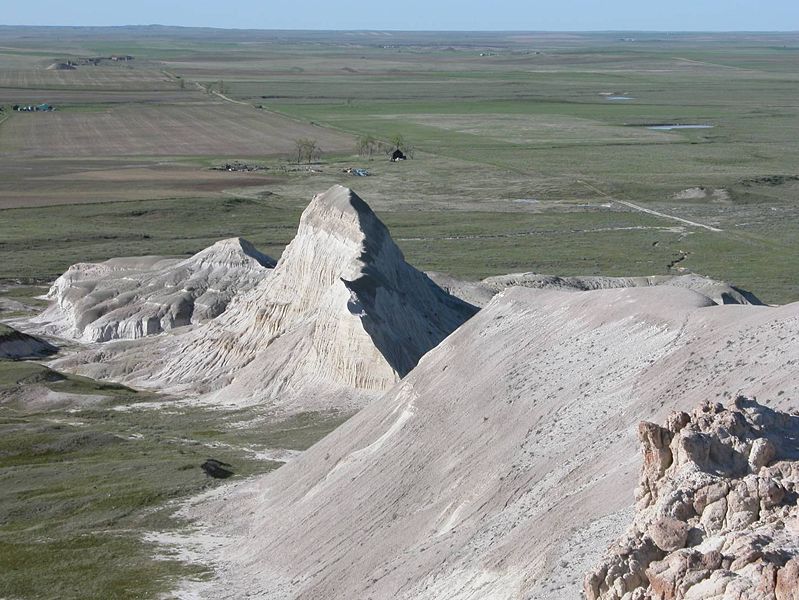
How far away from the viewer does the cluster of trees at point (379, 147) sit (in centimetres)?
15075

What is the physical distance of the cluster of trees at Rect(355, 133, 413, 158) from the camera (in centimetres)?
15075

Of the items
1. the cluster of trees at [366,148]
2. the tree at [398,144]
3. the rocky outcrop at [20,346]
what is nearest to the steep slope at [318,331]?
the rocky outcrop at [20,346]

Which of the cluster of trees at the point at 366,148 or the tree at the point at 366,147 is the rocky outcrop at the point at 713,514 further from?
the tree at the point at 366,147

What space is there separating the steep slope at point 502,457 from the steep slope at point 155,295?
28.6 m

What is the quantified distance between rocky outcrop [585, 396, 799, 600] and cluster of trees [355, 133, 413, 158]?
422 feet

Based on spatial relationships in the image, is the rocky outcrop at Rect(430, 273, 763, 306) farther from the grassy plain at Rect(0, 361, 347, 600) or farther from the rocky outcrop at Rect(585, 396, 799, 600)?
the rocky outcrop at Rect(585, 396, 799, 600)

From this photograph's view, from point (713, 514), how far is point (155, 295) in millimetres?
52197

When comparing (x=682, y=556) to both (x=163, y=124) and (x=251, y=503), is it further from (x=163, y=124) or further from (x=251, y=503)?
(x=163, y=124)

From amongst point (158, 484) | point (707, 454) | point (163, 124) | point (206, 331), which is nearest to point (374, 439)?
point (158, 484)

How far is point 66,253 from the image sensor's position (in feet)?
302

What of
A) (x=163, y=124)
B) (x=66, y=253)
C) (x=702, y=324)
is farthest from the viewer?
(x=163, y=124)

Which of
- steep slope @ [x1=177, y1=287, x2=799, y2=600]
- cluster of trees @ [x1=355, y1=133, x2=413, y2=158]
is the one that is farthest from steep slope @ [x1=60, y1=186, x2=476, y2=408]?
cluster of trees @ [x1=355, y1=133, x2=413, y2=158]

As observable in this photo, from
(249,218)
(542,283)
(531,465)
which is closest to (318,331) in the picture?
(542,283)

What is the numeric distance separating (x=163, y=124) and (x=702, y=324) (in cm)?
15640
